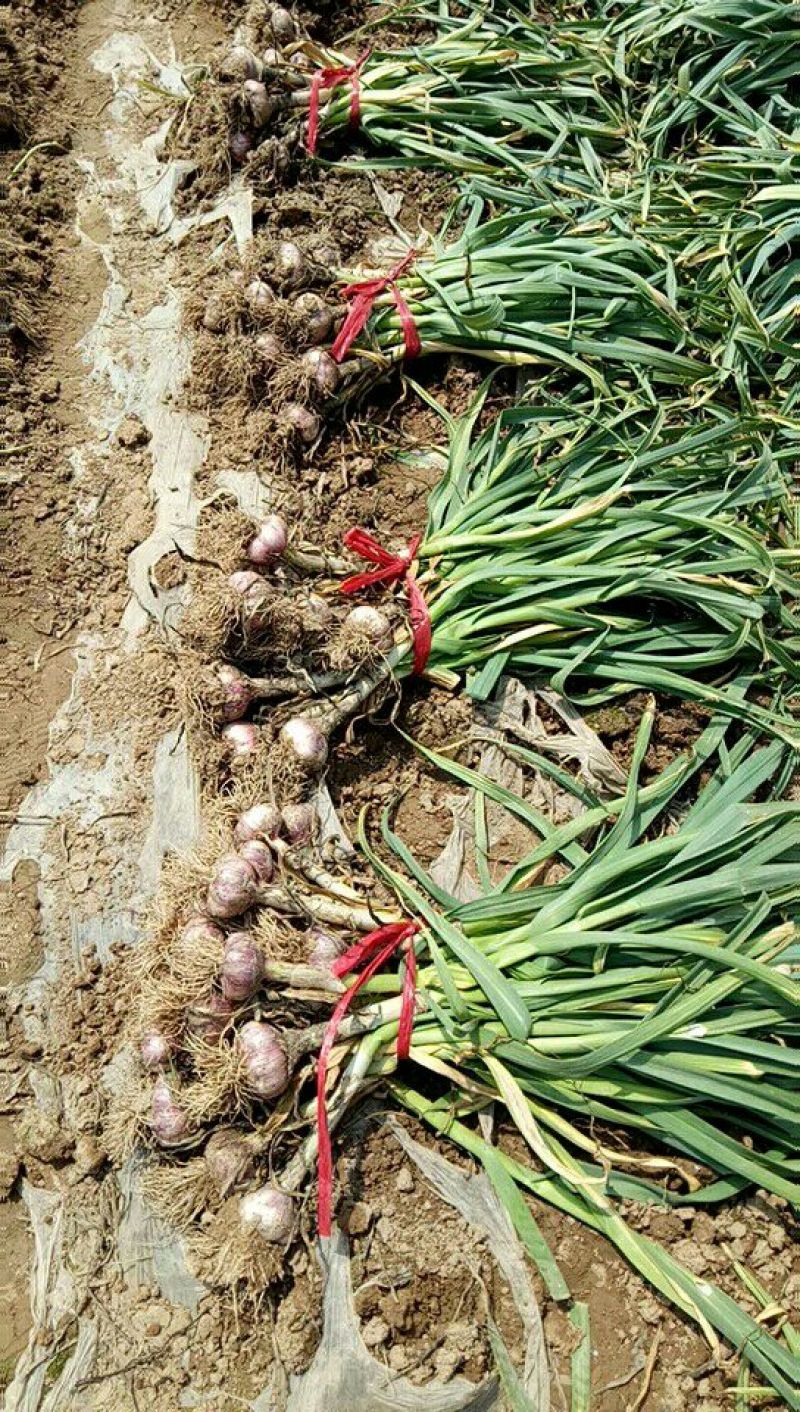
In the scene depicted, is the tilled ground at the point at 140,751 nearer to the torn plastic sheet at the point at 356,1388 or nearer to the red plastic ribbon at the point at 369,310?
the torn plastic sheet at the point at 356,1388

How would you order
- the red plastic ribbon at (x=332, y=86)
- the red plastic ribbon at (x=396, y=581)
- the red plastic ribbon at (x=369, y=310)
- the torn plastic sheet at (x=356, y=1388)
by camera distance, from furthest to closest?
the red plastic ribbon at (x=332, y=86)
the red plastic ribbon at (x=369, y=310)
the red plastic ribbon at (x=396, y=581)
the torn plastic sheet at (x=356, y=1388)

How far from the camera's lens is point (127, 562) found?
2105 mm

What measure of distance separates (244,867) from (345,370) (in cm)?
125

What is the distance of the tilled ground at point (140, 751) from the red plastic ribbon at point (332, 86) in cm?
9

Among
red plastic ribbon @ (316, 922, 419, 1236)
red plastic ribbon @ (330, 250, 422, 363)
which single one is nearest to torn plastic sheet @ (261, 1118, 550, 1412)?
red plastic ribbon @ (316, 922, 419, 1236)

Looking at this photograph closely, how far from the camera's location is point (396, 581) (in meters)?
2.02

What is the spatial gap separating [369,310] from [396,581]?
0.70 m

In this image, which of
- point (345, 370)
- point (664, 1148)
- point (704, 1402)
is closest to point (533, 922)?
point (664, 1148)

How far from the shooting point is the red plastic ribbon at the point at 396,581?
1.94 m

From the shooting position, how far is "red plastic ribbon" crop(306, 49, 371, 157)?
2635 mm

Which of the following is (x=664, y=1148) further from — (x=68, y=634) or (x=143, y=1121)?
(x=68, y=634)

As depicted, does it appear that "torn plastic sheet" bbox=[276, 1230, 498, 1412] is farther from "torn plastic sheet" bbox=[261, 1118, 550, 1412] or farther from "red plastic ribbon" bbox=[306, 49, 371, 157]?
"red plastic ribbon" bbox=[306, 49, 371, 157]

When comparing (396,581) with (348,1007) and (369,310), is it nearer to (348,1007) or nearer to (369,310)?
(369,310)

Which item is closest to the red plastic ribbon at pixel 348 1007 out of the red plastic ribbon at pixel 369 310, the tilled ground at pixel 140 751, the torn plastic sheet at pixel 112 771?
the tilled ground at pixel 140 751
